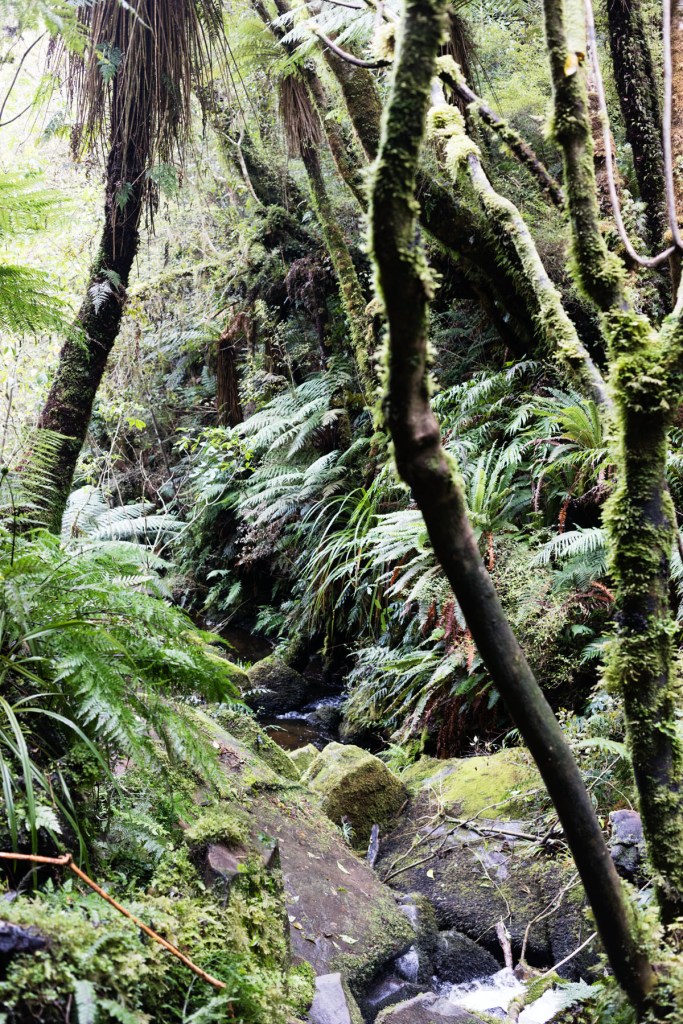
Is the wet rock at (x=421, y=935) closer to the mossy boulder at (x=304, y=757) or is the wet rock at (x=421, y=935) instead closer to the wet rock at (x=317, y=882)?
the wet rock at (x=317, y=882)

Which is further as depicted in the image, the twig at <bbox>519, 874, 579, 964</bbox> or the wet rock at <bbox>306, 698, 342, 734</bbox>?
the wet rock at <bbox>306, 698, 342, 734</bbox>

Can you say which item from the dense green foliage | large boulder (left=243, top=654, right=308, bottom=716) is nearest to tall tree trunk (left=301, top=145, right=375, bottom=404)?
the dense green foliage

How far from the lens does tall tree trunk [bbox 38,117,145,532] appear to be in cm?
321

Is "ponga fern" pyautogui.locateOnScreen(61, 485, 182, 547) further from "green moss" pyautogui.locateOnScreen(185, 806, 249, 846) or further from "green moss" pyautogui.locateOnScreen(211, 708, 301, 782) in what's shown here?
"green moss" pyautogui.locateOnScreen(185, 806, 249, 846)

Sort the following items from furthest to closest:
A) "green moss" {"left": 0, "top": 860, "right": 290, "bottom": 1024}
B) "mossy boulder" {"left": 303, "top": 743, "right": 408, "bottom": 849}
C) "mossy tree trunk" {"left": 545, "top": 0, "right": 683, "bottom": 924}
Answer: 1. "mossy boulder" {"left": 303, "top": 743, "right": 408, "bottom": 849}
2. "mossy tree trunk" {"left": 545, "top": 0, "right": 683, "bottom": 924}
3. "green moss" {"left": 0, "top": 860, "right": 290, "bottom": 1024}

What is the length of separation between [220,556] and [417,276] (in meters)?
8.58

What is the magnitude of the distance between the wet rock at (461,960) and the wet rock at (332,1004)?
2.75ft

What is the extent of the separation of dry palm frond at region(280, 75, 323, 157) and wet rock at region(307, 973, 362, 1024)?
7.17 metres

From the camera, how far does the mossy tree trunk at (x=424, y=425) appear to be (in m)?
0.98

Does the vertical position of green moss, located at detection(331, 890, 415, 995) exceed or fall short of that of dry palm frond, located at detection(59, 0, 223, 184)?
it falls short

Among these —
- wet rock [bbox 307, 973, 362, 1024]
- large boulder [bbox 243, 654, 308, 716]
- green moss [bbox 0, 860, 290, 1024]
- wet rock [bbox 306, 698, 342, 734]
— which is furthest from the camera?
large boulder [bbox 243, 654, 308, 716]

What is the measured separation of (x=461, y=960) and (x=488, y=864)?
0.49m

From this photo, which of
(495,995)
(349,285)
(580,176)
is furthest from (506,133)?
(349,285)

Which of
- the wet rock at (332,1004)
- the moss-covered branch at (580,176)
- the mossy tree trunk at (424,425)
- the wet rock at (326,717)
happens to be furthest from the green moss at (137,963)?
the wet rock at (326,717)
